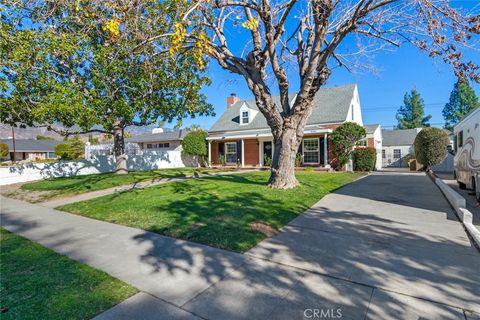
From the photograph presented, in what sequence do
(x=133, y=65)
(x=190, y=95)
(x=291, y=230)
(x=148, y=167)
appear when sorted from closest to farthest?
(x=291, y=230) < (x=133, y=65) < (x=190, y=95) < (x=148, y=167)

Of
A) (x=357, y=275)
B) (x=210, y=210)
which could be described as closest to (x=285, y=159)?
(x=210, y=210)

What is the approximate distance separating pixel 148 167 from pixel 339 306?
70.5 ft

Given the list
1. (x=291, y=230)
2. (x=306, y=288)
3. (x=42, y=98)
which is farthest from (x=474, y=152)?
(x=42, y=98)

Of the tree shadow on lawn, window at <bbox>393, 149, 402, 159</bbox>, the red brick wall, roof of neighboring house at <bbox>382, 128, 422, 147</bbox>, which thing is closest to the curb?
the tree shadow on lawn

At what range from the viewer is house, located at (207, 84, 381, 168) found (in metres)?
18.0

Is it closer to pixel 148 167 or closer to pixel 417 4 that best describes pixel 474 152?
pixel 417 4

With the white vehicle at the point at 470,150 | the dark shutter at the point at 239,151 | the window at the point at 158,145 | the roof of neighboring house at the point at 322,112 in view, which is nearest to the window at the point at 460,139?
the white vehicle at the point at 470,150

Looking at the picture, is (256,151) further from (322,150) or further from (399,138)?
(399,138)

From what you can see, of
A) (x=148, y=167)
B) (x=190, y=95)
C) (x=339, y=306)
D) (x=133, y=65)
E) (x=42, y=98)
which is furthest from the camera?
(x=148, y=167)

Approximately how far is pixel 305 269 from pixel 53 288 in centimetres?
310

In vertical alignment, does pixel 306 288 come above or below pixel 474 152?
below

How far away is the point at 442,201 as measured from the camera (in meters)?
7.16

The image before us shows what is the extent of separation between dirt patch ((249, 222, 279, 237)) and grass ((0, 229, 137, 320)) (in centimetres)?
252

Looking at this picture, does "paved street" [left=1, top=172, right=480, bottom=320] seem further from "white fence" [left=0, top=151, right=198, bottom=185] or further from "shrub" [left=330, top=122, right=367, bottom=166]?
"white fence" [left=0, top=151, right=198, bottom=185]
